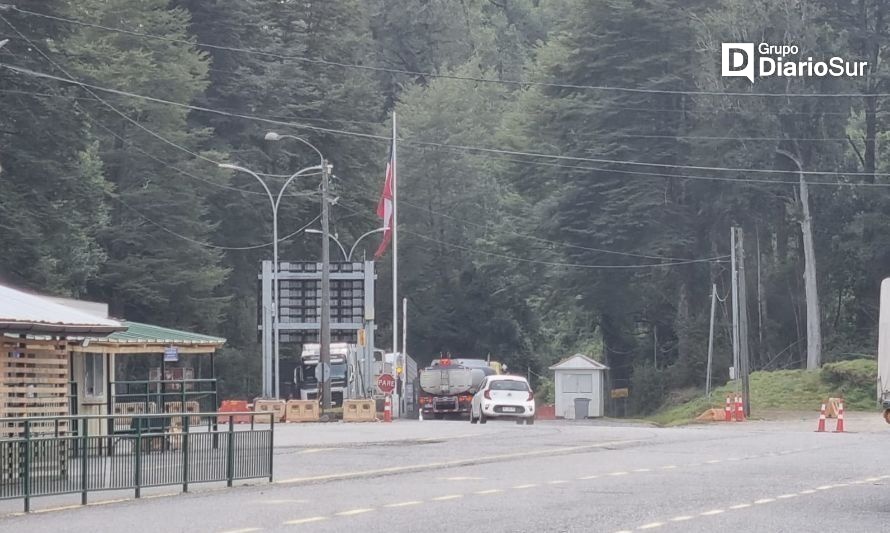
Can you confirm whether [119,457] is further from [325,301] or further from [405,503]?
[325,301]

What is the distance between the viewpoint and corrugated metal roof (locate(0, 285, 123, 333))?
22.1m

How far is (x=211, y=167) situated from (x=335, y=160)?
10339mm

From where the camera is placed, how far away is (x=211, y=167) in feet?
248

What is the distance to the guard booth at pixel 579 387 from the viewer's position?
2788 inches

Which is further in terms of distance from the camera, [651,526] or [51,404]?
[51,404]

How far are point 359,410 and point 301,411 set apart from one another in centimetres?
193

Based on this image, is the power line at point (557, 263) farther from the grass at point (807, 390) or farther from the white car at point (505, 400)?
the white car at point (505, 400)

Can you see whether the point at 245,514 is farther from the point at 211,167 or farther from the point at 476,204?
the point at 476,204

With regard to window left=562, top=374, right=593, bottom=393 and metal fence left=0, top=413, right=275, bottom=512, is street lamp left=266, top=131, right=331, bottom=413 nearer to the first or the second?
window left=562, top=374, right=593, bottom=393

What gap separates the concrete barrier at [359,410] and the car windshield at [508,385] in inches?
196

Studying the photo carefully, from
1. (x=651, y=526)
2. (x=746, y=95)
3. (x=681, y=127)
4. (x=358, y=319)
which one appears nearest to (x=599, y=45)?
(x=681, y=127)

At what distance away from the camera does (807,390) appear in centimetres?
5962

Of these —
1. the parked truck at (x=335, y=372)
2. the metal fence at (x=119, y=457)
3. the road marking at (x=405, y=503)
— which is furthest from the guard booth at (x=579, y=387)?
the road marking at (x=405, y=503)

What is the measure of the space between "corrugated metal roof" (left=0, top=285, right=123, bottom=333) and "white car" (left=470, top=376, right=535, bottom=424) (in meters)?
23.9
